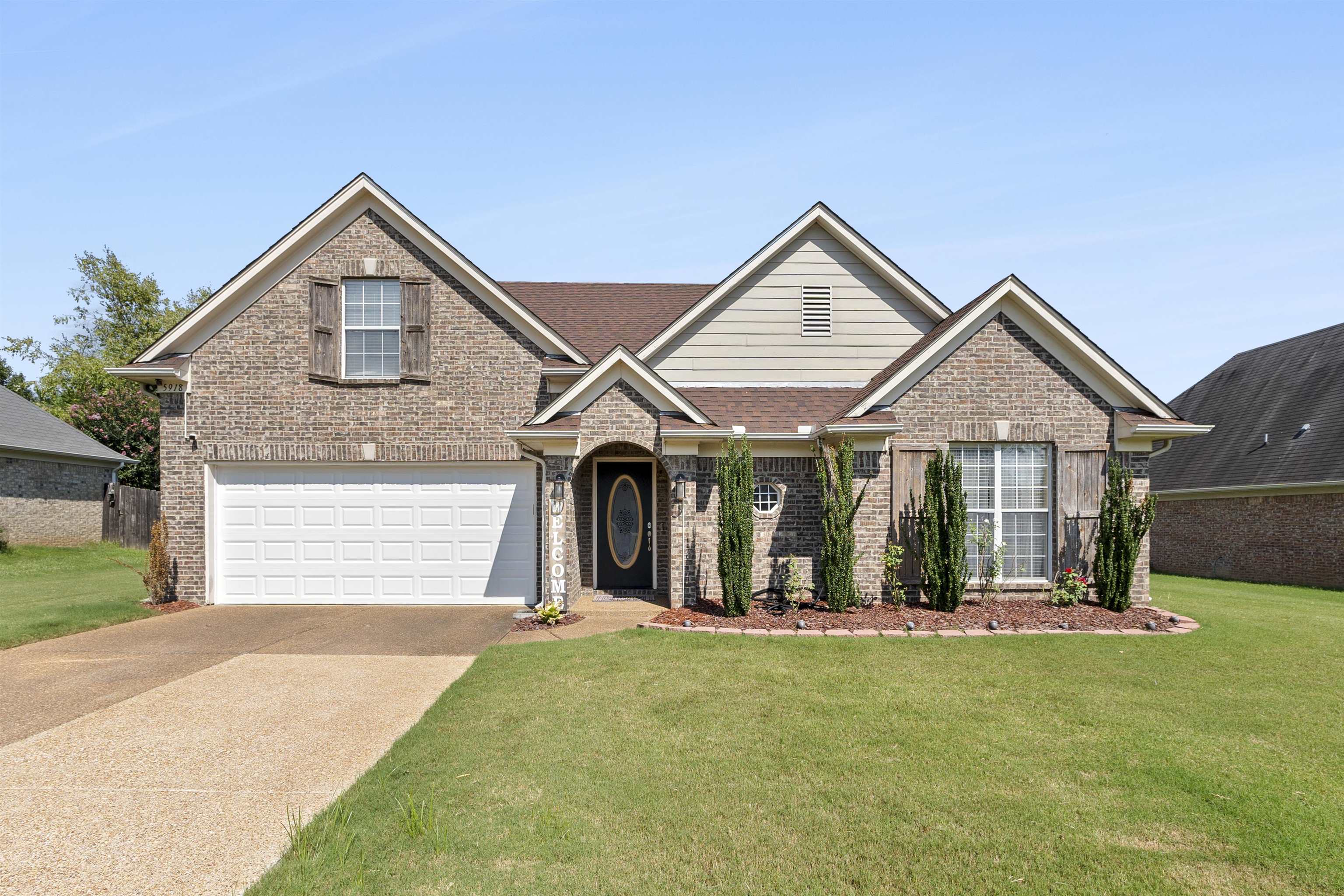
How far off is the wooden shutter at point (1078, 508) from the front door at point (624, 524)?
7023mm

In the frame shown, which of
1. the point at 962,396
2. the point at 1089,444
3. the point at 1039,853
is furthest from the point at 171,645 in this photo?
the point at 1089,444

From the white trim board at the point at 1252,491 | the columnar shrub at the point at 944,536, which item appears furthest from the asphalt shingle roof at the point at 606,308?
the white trim board at the point at 1252,491

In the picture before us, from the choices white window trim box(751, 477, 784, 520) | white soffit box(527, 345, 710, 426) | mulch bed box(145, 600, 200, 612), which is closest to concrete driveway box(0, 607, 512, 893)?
mulch bed box(145, 600, 200, 612)

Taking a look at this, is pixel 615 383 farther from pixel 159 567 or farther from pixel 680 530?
pixel 159 567

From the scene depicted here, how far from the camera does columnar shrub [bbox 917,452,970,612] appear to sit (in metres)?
11.1

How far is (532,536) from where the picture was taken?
1328 cm

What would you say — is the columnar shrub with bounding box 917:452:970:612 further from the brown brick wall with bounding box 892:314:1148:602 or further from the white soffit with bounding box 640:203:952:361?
the white soffit with bounding box 640:203:952:361

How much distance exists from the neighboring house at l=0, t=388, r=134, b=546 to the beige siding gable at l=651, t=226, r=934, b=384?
20.7m

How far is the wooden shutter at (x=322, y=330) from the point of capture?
13039 millimetres

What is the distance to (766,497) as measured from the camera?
1243 centimetres

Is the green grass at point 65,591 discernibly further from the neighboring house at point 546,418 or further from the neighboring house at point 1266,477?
the neighboring house at point 1266,477

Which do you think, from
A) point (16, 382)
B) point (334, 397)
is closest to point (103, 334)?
point (16, 382)

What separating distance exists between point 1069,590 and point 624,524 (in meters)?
7.64

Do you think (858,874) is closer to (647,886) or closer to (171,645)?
(647,886)
